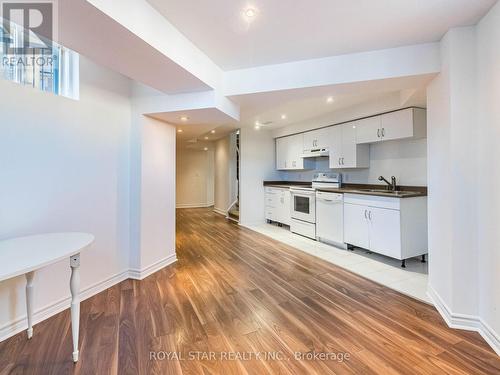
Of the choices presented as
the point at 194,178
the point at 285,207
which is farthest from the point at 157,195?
the point at 194,178

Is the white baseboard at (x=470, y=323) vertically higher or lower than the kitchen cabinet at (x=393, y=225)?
lower

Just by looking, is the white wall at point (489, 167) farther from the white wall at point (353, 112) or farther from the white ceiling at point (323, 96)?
the white wall at point (353, 112)

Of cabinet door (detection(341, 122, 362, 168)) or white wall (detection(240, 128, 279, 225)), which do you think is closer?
cabinet door (detection(341, 122, 362, 168))

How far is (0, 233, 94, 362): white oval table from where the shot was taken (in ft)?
3.90

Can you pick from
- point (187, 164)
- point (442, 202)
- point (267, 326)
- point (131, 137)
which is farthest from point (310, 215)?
point (187, 164)

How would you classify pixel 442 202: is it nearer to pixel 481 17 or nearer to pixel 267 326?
pixel 481 17

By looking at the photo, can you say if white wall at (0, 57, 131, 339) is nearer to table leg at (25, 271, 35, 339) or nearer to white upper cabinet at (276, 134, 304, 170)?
table leg at (25, 271, 35, 339)

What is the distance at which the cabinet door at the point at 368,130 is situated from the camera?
3.68 metres

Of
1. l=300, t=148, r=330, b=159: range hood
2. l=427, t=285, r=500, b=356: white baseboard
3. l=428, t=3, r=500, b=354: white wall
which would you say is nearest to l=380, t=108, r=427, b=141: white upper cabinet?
l=300, t=148, r=330, b=159: range hood

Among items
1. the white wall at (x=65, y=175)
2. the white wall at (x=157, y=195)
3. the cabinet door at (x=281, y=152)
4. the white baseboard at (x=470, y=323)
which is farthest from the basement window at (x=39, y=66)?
the cabinet door at (x=281, y=152)

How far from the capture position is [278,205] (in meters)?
5.59

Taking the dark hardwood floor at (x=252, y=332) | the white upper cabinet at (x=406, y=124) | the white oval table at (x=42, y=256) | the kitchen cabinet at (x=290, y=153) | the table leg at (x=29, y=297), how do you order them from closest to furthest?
the white oval table at (x=42, y=256) → the dark hardwood floor at (x=252, y=332) → the table leg at (x=29, y=297) → the white upper cabinet at (x=406, y=124) → the kitchen cabinet at (x=290, y=153)

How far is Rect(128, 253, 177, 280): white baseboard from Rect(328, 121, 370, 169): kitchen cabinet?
3.23 m

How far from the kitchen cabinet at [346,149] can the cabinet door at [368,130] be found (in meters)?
0.09
